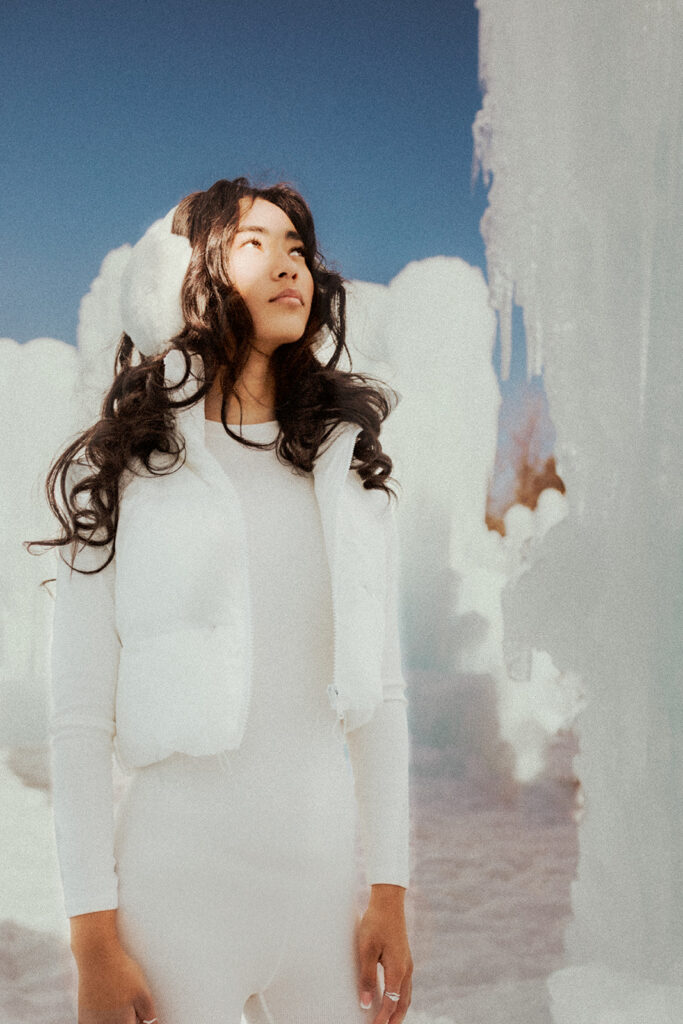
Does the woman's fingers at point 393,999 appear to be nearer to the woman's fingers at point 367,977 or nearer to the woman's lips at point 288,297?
the woman's fingers at point 367,977

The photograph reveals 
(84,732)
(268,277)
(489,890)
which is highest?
(268,277)

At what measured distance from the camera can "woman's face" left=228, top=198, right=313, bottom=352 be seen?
2.72ft

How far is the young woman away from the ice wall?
0.91 meters

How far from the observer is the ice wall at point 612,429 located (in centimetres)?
158

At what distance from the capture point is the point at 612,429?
165 centimetres

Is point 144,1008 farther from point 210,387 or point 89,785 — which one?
point 210,387

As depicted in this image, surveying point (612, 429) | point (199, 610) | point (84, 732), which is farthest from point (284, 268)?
point (612, 429)

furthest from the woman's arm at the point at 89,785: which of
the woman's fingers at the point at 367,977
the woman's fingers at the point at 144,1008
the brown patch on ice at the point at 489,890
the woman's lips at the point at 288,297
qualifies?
the brown patch on ice at the point at 489,890

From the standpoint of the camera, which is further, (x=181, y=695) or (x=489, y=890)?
(x=489, y=890)

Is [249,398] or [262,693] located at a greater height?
[249,398]

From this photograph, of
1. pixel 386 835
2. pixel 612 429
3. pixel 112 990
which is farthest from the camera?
pixel 612 429

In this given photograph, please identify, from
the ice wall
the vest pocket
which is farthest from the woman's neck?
the ice wall

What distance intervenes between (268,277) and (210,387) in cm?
12

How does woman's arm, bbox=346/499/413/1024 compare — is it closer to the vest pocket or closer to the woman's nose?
the vest pocket
